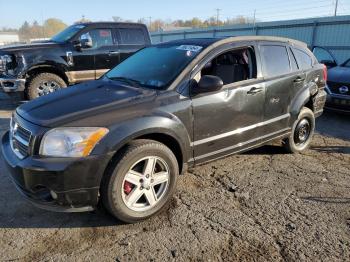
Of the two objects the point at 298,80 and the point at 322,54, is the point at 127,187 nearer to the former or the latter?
the point at 298,80

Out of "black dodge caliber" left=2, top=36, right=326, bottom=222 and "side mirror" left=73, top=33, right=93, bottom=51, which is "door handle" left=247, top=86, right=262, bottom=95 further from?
"side mirror" left=73, top=33, right=93, bottom=51

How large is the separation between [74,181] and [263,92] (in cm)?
261

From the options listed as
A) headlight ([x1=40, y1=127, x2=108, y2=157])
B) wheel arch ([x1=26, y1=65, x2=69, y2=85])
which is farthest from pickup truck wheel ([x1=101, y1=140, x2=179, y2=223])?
wheel arch ([x1=26, y1=65, x2=69, y2=85])

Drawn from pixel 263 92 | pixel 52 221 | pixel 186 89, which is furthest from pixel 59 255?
pixel 263 92

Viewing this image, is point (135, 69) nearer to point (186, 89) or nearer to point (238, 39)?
point (186, 89)

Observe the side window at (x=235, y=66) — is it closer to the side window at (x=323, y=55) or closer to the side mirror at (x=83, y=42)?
A: the side mirror at (x=83, y=42)

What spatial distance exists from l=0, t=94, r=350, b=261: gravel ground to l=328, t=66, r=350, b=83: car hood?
3.66 meters

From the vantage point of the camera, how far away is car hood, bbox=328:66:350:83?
24.4ft

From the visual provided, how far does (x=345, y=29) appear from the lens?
13625mm

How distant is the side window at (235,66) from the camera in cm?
420

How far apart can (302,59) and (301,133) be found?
1138 millimetres

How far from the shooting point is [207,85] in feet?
11.6

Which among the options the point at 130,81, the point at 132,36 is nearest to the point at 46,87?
the point at 132,36

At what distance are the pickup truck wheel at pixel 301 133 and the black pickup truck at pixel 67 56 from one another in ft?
17.3
